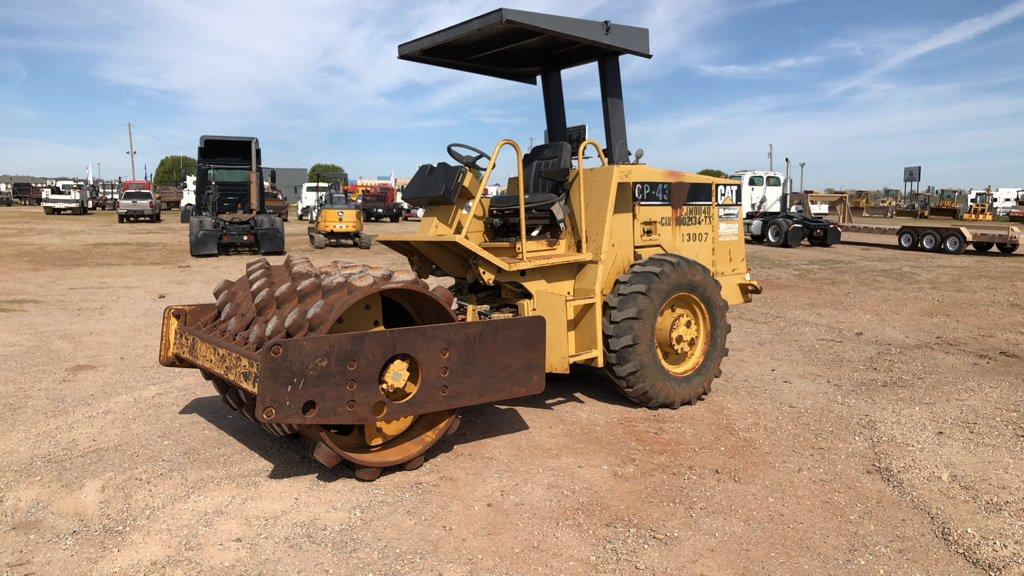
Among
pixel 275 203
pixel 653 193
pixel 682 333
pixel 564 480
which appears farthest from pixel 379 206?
pixel 564 480

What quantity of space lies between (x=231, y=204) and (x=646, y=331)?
18.2 m

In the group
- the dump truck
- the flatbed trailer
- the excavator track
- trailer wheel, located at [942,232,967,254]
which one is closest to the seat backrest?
the excavator track

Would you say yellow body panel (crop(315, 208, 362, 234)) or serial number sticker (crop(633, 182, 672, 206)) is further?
yellow body panel (crop(315, 208, 362, 234))

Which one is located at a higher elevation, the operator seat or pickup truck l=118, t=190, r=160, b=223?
pickup truck l=118, t=190, r=160, b=223

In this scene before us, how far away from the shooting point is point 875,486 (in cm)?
421

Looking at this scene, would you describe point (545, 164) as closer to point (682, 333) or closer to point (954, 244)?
point (682, 333)

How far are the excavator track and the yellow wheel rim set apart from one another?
199 cm

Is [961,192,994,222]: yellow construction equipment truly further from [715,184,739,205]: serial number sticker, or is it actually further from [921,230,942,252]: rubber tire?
[715,184,739,205]: serial number sticker

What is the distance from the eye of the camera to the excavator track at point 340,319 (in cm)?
396

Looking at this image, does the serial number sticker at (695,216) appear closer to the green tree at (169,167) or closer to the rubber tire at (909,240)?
the rubber tire at (909,240)

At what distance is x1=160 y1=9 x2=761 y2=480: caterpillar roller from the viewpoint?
3.92m

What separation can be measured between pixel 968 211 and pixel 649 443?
156 ft

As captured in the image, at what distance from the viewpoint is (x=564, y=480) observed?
4.26m

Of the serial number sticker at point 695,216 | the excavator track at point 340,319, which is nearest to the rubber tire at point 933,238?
the serial number sticker at point 695,216
